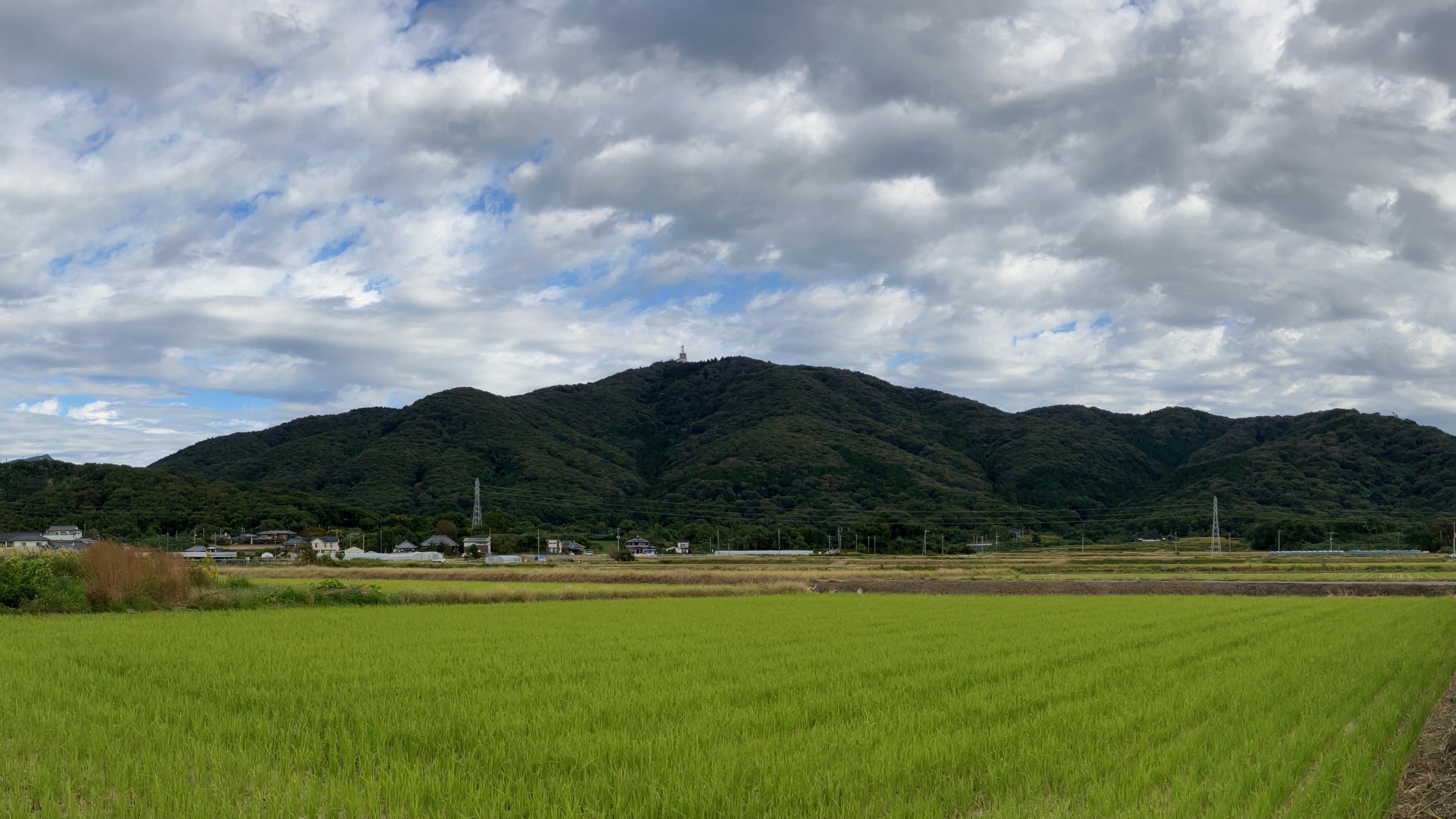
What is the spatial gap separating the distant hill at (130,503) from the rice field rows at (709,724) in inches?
2819

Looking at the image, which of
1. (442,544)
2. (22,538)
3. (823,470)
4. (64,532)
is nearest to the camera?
(22,538)

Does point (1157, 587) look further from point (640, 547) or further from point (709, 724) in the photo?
point (640, 547)

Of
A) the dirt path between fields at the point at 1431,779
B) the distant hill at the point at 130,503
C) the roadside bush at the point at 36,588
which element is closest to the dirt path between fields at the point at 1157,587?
the roadside bush at the point at 36,588

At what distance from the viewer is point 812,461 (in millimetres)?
119062

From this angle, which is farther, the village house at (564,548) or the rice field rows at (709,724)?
the village house at (564,548)

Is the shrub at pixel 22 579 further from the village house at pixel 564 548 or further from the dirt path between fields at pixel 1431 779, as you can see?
the village house at pixel 564 548

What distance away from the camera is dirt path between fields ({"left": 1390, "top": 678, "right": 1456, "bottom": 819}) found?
5781 millimetres

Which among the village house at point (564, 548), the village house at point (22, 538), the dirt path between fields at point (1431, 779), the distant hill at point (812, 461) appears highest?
the distant hill at point (812, 461)

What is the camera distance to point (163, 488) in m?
77.6

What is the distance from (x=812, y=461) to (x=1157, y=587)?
82.8 m

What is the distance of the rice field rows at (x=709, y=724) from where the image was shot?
547 centimetres

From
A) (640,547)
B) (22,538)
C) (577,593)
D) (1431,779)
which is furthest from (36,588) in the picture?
(640,547)

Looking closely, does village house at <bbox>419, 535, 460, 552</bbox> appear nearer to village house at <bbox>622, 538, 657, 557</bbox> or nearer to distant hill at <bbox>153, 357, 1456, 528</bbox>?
village house at <bbox>622, 538, 657, 557</bbox>

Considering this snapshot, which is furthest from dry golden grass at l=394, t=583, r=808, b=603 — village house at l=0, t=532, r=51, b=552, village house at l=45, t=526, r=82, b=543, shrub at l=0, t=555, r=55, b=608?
village house at l=45, t=526, r=82, b=543
